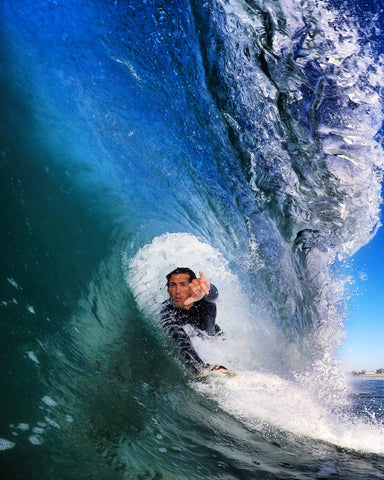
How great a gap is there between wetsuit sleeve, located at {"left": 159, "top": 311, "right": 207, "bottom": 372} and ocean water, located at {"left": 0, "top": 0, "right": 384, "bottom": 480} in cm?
15

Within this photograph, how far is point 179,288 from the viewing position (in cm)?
445

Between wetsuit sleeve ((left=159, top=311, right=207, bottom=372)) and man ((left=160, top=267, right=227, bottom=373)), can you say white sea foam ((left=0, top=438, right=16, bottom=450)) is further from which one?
man ((left=160, top=267, right=227, bottom=373))

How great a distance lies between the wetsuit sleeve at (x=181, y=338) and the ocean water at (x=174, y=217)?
148 mm

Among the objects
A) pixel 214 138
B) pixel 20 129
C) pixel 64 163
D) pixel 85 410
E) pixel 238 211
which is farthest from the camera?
pixel 238 211

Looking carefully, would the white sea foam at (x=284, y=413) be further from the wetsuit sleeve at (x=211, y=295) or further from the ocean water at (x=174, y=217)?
the wetsuit sleeve at (x=211, y=295)

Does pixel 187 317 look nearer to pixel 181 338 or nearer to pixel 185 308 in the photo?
pixel 185 308

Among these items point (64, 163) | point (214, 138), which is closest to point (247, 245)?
point (214, 138)

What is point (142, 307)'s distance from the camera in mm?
4852

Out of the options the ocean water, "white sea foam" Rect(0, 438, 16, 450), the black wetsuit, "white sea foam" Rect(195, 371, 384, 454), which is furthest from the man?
"white sea foam" Rect(0, 438, 16, 450)

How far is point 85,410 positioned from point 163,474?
0.70 metres

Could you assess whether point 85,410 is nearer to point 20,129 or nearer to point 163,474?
point 163,474

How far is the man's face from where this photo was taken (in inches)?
175

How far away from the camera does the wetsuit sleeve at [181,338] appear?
3.92 metres

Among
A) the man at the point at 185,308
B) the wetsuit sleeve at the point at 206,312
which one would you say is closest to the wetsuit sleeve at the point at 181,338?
the man at the point at 185,308
